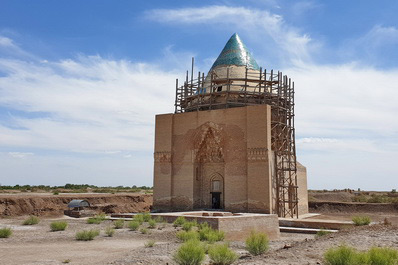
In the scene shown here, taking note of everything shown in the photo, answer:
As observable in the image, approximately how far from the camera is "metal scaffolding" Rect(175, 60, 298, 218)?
1978 cm

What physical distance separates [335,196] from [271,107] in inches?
847

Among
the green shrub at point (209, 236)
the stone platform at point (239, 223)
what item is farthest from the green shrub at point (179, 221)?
the green shrub at point (209, 236)

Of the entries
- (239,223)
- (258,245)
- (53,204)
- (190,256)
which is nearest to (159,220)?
(239,223)

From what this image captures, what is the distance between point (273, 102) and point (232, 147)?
375cm

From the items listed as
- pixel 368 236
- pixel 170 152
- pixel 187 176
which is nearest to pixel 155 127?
pixel 170 152

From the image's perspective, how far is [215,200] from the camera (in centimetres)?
2084

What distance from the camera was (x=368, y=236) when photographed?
9719 mm

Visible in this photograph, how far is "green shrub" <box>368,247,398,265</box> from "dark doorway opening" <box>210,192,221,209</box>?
1485 cm

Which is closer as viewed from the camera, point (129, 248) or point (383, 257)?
point (383, 257)

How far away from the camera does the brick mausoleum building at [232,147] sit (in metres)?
18.7

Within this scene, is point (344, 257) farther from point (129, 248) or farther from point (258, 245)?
point (129, 248)

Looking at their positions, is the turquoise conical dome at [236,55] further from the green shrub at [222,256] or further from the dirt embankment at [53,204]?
the green shrub at [222,256]

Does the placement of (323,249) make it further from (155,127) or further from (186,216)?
(155,127)

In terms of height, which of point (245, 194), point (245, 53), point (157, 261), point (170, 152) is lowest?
point (157, 261)
